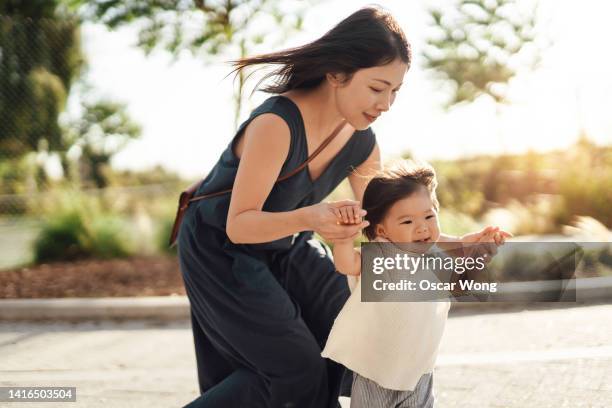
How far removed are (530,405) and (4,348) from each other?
3558 mm

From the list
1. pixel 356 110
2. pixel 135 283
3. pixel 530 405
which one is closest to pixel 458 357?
pixel 530 405

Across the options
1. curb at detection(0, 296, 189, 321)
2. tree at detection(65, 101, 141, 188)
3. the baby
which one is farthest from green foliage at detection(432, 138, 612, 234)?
tree at detection(65, 101, 141, 188)

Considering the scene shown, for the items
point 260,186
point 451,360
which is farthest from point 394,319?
point 451,360

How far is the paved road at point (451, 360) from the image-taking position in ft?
11.6

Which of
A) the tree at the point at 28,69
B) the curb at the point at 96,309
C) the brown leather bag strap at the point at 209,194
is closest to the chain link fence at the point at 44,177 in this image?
the tree at the point at 28,69

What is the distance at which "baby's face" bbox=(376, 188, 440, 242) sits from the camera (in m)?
2.36

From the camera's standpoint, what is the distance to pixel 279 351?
2.45 metres

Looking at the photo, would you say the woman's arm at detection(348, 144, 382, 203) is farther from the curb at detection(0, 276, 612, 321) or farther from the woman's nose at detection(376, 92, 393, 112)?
the curb at detection(0, 276, 612, 321)

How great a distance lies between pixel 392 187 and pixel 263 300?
23.3 inches

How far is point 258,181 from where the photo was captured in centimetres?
231

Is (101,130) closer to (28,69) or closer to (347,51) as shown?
(28,69)

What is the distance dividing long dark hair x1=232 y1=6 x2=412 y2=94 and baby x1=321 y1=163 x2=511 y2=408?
387 millimetres

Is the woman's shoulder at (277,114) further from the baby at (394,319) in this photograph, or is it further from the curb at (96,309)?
the curb at (96,309)

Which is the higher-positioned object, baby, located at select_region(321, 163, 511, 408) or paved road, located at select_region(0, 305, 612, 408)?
baby, located at select_region(321, 163, 511, 408)
